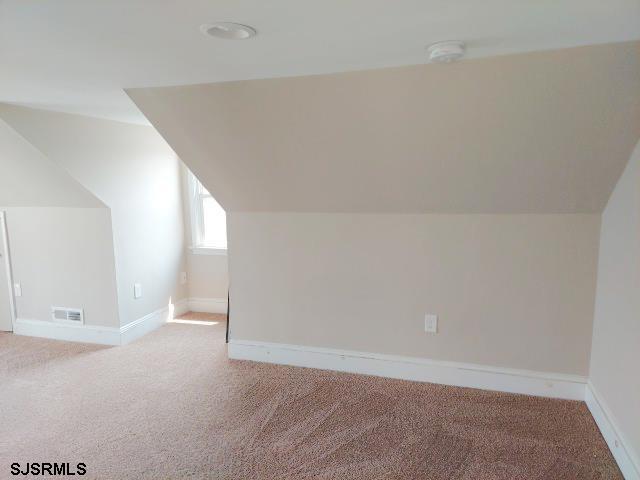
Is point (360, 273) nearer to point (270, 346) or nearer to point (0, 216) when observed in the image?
point (270, 346)

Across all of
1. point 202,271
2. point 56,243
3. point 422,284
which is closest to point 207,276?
point 202,271

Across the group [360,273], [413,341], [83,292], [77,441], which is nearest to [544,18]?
[360,273]

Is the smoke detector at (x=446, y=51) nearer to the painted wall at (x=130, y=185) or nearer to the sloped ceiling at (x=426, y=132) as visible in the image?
the sloped ceiling at (x=426, y=132)

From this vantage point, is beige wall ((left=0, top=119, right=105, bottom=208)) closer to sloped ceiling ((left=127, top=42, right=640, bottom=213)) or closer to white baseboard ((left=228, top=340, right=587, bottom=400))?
sloped ceiling ((left=127, top=42, right=640, bottom=213))

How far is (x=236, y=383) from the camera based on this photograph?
298cm

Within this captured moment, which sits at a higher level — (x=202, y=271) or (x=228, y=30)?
(x=228, y=30)

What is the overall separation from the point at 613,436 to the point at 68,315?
414 centimetres

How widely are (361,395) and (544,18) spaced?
229cm

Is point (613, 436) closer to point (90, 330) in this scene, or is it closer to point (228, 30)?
point (228, 30)

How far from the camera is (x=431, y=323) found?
2.91m

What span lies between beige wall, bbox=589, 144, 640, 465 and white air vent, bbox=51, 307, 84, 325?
3.98 metres

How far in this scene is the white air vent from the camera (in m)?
3.78

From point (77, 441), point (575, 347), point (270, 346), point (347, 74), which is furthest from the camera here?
point (270, 346)

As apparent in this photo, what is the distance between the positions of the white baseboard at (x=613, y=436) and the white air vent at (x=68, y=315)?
Result: 13.0 feet
